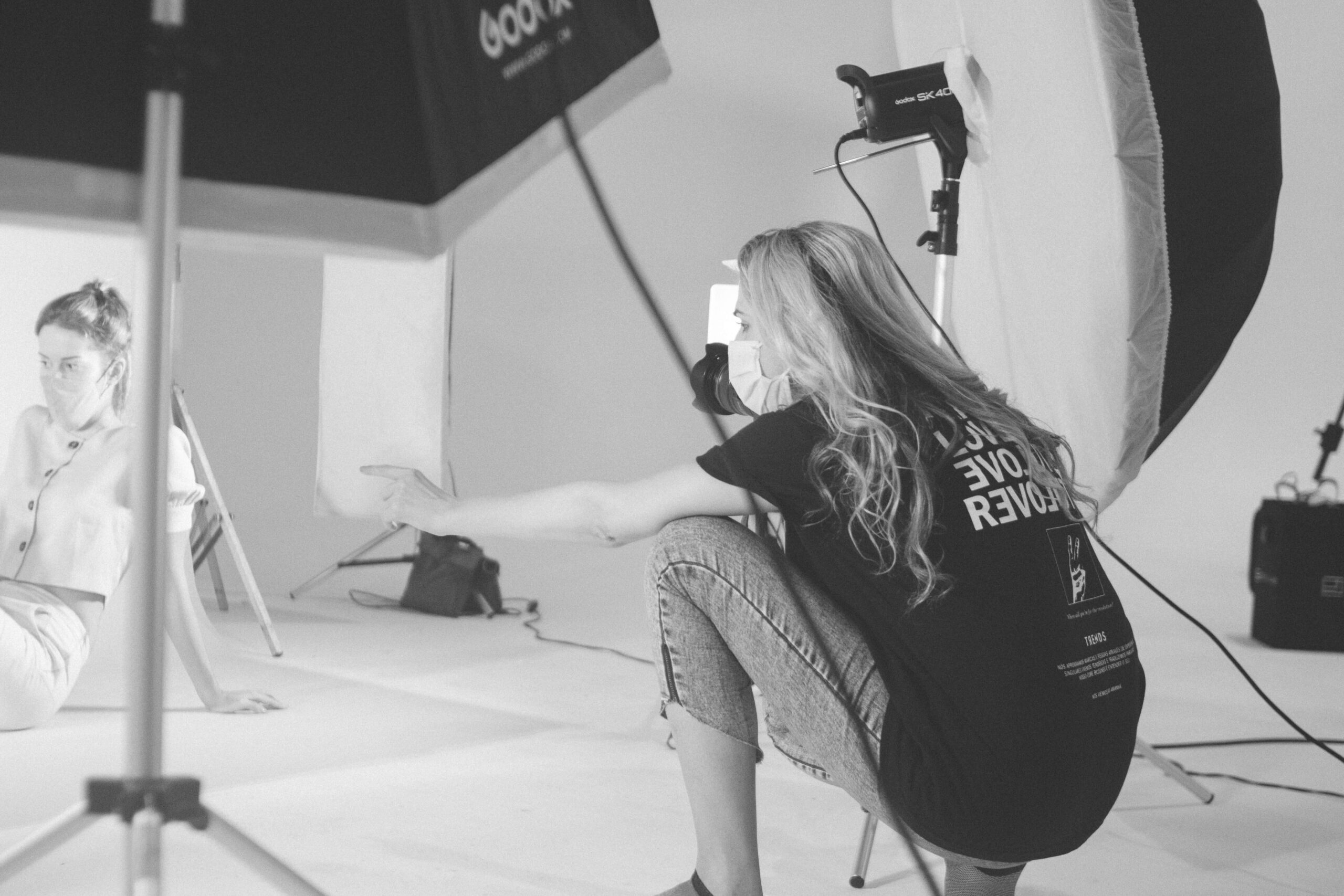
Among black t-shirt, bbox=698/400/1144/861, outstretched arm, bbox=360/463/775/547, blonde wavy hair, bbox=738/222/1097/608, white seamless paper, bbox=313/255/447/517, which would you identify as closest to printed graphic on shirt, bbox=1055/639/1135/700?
black t-shirt, bbox=698/400/1144/861

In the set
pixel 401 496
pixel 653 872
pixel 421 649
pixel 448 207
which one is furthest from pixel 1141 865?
pixel 421 649

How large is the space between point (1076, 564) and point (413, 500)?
0.66 m

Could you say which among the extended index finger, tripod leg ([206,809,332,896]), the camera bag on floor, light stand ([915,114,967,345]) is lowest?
the camera bag on floor

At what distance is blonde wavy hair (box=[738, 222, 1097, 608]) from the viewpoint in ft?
3.51

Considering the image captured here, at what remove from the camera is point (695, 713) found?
1.20 meters

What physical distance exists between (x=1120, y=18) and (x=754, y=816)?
1.03m

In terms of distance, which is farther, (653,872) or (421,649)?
(421,649)

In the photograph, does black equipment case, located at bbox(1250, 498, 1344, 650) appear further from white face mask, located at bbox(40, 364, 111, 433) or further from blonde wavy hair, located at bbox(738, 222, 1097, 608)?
white face mask, located at bbox(40, 364, 111, 433)

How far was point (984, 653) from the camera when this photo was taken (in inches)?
41.8

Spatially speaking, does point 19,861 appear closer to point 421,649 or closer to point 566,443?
point 421,649

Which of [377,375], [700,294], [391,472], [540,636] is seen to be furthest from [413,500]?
[700,294]

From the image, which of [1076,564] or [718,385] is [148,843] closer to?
[1076,564]

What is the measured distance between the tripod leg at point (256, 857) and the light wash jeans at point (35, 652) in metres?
1.24

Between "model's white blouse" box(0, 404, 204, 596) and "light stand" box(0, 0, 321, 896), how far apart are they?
4.11 ft
